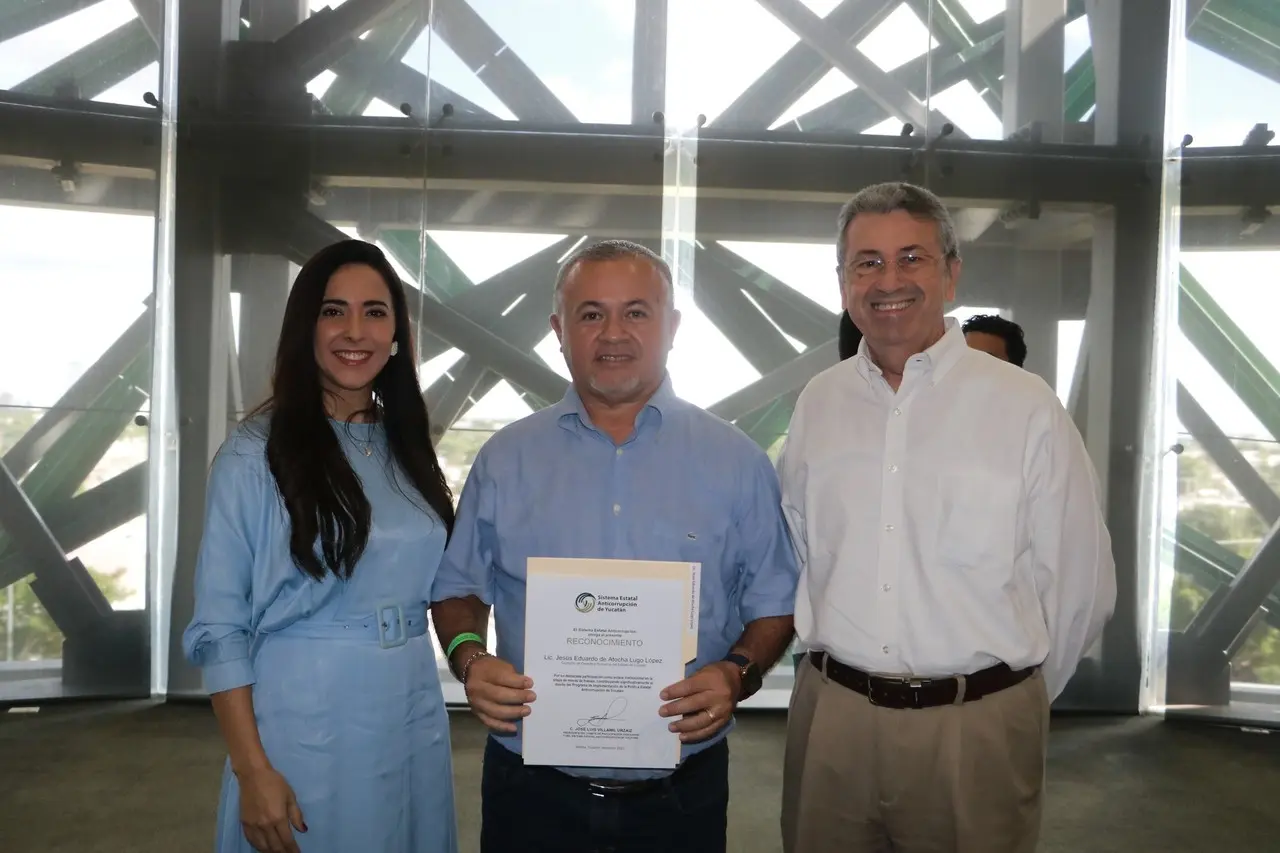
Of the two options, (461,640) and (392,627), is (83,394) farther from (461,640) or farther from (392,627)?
(461,640)

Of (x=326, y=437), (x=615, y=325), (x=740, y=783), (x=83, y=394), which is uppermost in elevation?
(x=615, y=325)

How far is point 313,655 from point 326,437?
0.42m

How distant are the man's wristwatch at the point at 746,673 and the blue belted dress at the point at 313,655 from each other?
25.1 inches

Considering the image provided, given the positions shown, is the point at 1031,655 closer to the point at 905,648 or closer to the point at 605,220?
the point at 905,648

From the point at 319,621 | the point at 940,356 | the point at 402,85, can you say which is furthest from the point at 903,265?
the point at 402,85

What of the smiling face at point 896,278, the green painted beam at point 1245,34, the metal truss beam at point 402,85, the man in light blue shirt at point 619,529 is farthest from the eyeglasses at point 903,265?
the green painted beam at point 1245,34

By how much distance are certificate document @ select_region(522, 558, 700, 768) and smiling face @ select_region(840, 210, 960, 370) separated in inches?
27.0

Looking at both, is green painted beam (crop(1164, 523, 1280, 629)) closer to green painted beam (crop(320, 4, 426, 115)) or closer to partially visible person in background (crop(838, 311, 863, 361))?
partially visible person in background (crop(838, 311, 863, 361))

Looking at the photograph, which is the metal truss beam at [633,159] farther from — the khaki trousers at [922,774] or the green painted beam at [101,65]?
the khaki trousers at [922,774]

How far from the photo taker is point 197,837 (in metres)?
3.56

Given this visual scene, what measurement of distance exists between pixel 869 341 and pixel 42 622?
545 cm

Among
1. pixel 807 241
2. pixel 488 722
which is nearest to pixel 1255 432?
pixel 807 241

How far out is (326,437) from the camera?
1.87 meters

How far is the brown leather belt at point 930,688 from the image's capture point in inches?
71.5
